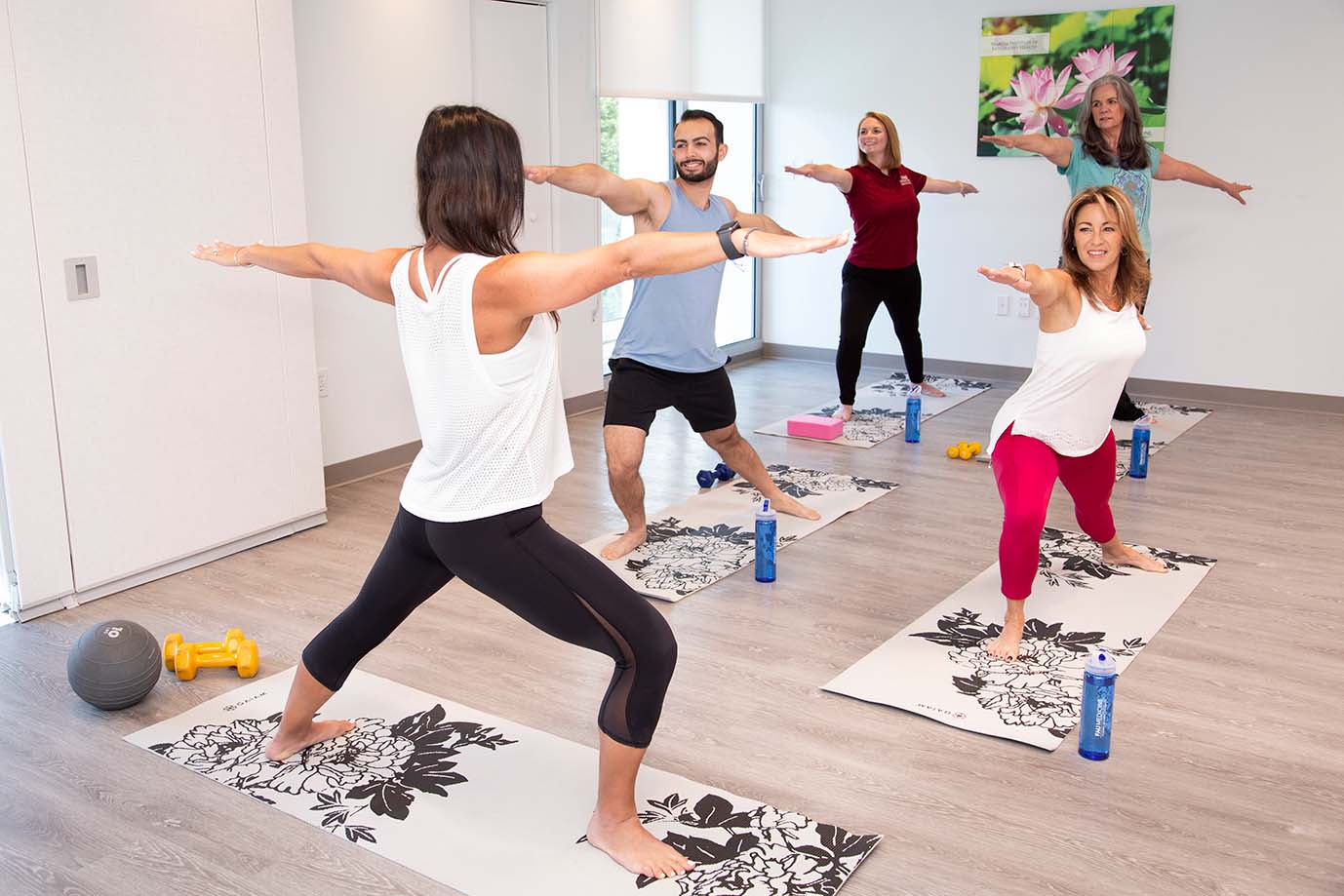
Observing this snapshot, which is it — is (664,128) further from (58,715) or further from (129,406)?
(58,715)

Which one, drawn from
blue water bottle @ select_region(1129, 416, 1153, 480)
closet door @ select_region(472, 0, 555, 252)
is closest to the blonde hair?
Answer: closet door @ select_region(472, 0, 555, 252)

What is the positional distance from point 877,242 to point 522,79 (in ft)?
6.13

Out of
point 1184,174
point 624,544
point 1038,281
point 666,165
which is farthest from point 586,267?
point 666,165

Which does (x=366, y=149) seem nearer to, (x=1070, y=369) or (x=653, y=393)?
(x=653, y=393)

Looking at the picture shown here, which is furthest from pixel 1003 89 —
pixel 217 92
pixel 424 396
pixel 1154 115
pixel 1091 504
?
pixel 424 396

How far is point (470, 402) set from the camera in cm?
223

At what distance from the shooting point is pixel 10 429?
3.64 meters

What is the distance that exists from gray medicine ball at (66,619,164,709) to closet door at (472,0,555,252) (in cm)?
299

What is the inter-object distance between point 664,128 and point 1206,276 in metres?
3.09

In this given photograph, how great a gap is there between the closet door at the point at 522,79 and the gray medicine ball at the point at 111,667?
9.80 ft

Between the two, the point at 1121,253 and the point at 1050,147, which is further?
the point at 1050,147

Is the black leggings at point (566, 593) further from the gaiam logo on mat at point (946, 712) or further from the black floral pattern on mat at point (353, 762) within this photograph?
the gaiam logo on mat at point (946, 712)

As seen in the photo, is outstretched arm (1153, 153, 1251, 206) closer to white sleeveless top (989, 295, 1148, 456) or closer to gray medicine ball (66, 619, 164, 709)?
white sleeveless top (989, 295, 1148, 456)

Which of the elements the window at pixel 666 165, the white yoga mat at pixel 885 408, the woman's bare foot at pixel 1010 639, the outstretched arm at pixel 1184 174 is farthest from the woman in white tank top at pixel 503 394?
the outstretched arm at pixel 1184 174
